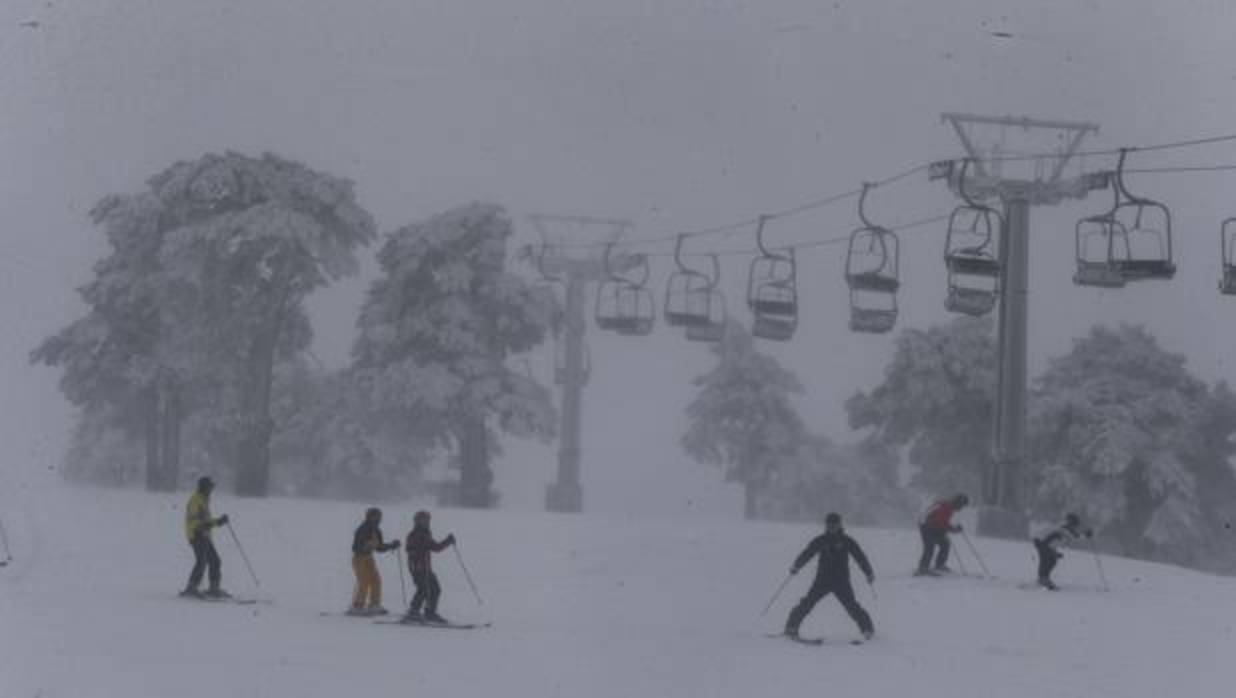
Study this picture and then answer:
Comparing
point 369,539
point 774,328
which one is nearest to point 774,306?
point 774,328

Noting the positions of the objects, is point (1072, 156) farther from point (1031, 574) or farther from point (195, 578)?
point (195, 578)

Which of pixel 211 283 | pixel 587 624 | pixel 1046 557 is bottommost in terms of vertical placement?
pixel 587 624

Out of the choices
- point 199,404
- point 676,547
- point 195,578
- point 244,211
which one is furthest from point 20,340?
point 195,578

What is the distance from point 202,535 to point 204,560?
1.68 ft

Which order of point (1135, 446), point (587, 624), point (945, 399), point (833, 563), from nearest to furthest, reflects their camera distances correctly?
point (833, 563) → point (587, 624) → point (1135, 446) → point (945, 399)

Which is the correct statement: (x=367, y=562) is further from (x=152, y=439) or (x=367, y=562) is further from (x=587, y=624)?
(x=152, y=439)

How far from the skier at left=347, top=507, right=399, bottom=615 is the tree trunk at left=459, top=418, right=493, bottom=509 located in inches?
1195

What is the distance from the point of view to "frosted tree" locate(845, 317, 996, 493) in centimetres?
6225

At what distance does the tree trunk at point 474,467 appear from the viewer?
176 ft

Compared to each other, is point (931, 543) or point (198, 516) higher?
point (198, 516)

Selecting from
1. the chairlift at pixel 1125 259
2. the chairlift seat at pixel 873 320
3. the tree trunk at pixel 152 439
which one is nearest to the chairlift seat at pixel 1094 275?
the chairlift at pixel 1125 259

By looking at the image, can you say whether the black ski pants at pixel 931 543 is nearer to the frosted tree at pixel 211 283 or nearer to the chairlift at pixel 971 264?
the chairlift at pixel 971 264

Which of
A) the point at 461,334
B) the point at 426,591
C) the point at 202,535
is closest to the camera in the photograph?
the point at 426,591

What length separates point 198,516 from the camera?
2289cm
